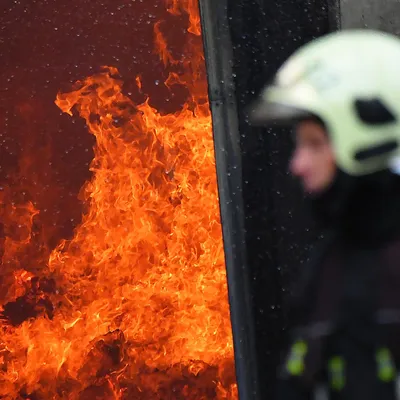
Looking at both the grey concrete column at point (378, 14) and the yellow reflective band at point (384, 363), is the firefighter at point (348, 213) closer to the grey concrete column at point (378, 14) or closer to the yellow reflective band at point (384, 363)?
the yellow reflective band at point (384, 363)

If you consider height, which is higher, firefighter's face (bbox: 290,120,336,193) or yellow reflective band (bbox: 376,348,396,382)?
firefighter's face (bbox: 290,120,336,193)

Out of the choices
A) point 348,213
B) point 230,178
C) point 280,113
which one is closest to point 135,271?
point 230,178

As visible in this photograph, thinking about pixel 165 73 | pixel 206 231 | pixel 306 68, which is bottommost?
pixel 206 231

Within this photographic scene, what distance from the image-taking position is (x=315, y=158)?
1443 mm

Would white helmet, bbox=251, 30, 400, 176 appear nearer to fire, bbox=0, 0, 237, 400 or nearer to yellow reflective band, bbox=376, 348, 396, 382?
yellow reflective band, bbox=376, 348, 396, 382

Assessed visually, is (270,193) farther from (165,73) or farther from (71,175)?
(71,175)

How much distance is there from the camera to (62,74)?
328 cm

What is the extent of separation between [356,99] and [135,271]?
2096 mm

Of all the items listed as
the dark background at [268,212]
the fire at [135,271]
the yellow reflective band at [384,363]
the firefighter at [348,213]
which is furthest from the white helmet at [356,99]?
the fire at [135,271]

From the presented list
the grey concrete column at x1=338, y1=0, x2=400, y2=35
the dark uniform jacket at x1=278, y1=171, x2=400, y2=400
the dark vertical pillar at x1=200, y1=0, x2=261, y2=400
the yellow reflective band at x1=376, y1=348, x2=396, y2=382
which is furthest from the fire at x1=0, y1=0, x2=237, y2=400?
the yellow reflective band at x1=376, y1=348, x2=396, y2=382

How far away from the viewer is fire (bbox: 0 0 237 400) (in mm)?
3238

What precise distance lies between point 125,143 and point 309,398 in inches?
83.7

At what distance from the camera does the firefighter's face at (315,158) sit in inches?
56.1

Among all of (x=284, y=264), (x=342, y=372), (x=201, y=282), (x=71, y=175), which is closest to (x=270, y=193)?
(x=284, y=264)
